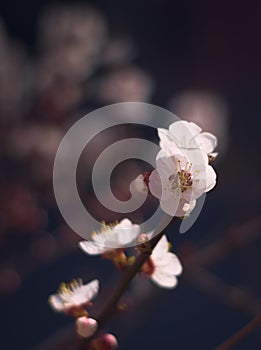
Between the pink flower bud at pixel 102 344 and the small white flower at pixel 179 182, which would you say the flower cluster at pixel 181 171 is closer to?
the small white flower at pixel 179 182

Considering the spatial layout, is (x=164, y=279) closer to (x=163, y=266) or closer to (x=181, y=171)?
(x=163, y=266)

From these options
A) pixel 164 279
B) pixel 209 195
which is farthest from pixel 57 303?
pixel 209 195

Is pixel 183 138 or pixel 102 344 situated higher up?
pixel 183 138

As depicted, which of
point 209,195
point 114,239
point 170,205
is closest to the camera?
point 170,205

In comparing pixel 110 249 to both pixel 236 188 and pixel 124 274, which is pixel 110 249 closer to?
pixel 124 274

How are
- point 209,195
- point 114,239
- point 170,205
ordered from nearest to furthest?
point 170,205 → point 114,239 → point 209,195

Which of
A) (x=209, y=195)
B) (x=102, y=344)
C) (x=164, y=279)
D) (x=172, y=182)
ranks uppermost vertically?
(x=209, y=195)

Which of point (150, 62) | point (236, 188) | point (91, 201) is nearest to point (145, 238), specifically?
point (91, 201)
